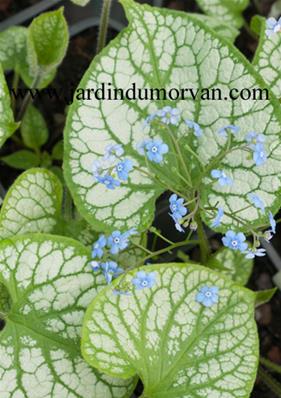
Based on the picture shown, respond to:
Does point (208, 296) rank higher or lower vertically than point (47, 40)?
lower

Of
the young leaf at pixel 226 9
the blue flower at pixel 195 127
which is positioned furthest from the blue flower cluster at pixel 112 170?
the young leaf at pixel 226 9

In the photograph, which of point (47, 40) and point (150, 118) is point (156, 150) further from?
point (47, 40)

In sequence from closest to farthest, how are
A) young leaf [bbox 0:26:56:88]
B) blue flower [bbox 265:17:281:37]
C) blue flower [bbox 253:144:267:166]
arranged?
blue flower [bbox 253:144:267:166] → blue flower [bbox 265:17:281:37] → young leaf [bbox 0:26:56:88]

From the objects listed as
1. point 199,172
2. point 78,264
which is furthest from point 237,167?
point 78,264

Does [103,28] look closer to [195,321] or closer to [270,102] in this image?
[270,102]

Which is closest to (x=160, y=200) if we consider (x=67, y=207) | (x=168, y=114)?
(x=67, y=207)

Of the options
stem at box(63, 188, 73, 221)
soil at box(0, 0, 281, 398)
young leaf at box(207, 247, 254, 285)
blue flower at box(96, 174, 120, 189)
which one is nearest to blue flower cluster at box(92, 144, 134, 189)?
blue flower at box(96, 174, 120, 189)

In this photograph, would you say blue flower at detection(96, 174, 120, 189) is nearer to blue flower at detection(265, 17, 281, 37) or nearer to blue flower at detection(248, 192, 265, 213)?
blue flower at detection(248, 192, 265, 213)
